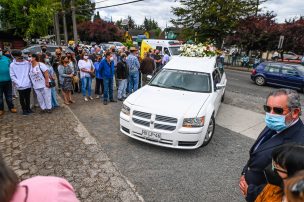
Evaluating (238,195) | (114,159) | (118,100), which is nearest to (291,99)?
(238,195)

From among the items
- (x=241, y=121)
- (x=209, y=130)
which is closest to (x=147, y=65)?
(x=241, y=121)

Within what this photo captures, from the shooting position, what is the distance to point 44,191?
1207 millimetres

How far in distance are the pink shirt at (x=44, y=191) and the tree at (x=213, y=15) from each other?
26517 mm

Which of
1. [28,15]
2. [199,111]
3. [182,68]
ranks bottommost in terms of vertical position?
[199,111]

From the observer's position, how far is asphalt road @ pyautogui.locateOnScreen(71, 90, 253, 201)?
381 cm

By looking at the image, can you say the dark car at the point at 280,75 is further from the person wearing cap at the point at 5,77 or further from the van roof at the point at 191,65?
the person wearing cap at the point at 5,77

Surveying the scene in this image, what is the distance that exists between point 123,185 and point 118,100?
536 cm

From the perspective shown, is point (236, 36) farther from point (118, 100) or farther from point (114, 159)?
point (114, 159)

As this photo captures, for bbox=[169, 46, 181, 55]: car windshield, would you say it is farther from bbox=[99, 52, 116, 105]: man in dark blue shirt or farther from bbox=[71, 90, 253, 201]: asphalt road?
bbox=[71, 90, 253, 201]: asphalt road

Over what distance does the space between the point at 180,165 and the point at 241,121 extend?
3.64 metres

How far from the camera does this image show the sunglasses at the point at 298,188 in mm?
1077

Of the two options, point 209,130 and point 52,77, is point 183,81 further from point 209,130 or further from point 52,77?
point 52,77

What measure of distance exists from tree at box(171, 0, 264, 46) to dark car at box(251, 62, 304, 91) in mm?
12591

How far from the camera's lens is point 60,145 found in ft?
17.1
